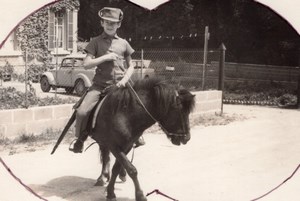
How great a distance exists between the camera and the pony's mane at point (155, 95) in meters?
3.91

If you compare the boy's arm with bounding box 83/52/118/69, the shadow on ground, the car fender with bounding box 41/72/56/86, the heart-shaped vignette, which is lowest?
the shadow on ground

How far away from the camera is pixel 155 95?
3947 millimetres

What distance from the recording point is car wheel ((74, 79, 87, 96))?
5.01 m

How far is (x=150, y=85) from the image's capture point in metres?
3.99

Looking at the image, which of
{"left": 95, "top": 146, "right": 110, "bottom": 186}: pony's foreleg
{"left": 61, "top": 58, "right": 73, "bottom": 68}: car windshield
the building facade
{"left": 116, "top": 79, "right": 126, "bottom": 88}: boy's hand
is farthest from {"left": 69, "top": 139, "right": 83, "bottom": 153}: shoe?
{"left": 61, "top": 58, "right": 73, "bottom": 68}: car windshield

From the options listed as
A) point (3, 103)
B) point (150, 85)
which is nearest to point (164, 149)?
point (150, 85)

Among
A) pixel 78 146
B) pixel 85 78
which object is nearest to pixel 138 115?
pixel 78 146

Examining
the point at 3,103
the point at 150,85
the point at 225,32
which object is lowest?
the point at 3,103

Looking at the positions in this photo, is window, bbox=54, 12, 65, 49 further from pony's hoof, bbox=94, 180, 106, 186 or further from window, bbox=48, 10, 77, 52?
pony's hoof, bbox=94, 180, 106, 186

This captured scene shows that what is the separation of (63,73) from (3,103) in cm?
73

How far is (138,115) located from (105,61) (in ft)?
1.65

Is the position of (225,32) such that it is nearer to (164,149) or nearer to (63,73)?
(164,149)

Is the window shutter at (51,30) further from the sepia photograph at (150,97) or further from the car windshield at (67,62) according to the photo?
the car windshield at (67,62)

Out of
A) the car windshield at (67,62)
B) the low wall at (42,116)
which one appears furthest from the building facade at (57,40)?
the low wall at (42,116)
